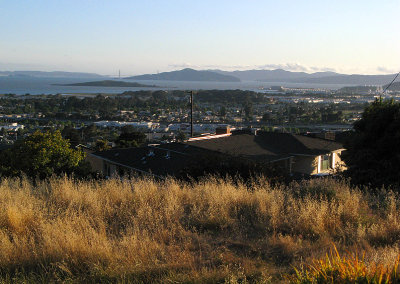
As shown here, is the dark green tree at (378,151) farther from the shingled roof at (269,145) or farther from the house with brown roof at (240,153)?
the shingled roof at (269,145)

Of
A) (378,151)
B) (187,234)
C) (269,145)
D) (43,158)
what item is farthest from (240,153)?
(187,234)

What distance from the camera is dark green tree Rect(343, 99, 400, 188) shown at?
14609 millimetres

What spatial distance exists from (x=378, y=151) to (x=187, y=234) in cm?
1250

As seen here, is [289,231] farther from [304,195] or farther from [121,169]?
[121,169]

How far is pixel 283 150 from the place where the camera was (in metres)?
22.3

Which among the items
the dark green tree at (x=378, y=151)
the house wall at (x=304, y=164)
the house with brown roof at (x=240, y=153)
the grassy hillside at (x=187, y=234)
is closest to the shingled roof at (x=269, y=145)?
the house with brown roof at (x=240, y=153)

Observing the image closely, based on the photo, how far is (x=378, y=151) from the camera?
15.4 metres

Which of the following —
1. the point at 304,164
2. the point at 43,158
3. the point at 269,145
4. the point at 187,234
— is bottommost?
the point at 304,164

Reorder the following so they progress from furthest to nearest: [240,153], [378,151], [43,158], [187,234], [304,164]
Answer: [304,164], [240,153], [378,151], [43,158], [187,234]

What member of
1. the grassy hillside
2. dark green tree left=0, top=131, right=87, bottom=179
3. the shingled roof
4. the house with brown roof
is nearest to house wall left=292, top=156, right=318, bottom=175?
the house with brown roof

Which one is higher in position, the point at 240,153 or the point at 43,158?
the point at 43,158

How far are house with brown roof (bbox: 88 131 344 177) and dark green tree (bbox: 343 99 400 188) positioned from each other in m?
2.42

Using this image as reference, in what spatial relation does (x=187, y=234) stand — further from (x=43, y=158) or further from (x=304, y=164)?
(x=304, y=164)

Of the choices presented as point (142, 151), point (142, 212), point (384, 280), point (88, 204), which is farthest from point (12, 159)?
point (384, 280)
